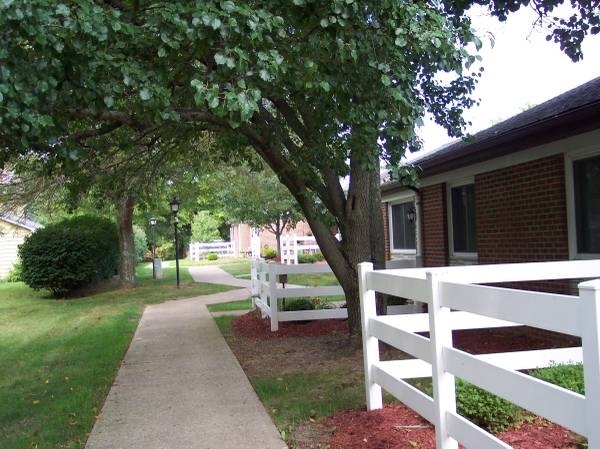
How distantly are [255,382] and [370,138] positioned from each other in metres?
3.10

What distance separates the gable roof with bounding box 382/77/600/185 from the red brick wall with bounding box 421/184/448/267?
0.91 meters

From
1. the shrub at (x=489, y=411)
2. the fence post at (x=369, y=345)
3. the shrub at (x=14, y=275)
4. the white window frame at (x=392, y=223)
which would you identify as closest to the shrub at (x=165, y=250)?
the shrub at (x=14, y=275)

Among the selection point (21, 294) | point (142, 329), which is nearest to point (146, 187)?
point (142, 329)

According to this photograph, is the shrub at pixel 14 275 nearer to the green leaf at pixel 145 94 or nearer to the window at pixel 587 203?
the green leaf at pixel 145 94

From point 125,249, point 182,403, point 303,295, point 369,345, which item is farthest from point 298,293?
point 125,249

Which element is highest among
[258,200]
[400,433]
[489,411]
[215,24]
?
Result: [258,200]

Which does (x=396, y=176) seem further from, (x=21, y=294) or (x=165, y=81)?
(x=21, y=294)

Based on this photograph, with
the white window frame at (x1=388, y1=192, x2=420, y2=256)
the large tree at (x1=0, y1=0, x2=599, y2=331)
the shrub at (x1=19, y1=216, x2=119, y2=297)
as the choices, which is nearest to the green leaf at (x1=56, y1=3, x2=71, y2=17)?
the large tree at (x1=0, y1=0, x2=599, y2=331)

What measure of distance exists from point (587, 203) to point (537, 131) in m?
1.09

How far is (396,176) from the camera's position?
630cm

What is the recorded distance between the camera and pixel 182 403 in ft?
20.3

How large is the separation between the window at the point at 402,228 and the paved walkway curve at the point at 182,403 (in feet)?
18.1

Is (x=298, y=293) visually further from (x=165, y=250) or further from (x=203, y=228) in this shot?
(x=165, y=250)

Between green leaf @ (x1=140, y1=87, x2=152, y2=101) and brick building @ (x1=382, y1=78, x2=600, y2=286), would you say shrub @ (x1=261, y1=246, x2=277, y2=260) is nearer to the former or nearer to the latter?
brick building @ (x1=382, y1=78, x2=600, y2=286)
